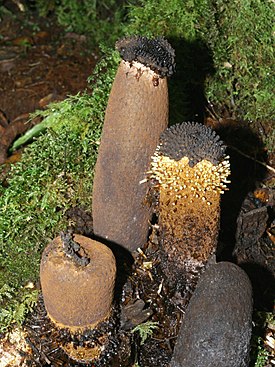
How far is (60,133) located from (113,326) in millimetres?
1258

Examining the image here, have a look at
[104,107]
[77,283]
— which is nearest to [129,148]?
[77,283]

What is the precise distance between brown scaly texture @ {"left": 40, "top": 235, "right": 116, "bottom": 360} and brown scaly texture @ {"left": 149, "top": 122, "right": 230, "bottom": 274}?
1.15 feet

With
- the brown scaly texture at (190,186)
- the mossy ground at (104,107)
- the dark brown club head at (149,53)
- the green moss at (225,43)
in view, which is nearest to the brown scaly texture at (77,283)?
the brown scaly texture at (190,186)

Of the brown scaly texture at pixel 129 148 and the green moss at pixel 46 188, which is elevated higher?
the brown scaly texture at pixel 129 148

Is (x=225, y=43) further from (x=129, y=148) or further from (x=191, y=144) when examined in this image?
(x=191, y=144)

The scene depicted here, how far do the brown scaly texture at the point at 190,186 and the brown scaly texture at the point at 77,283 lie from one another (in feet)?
1.15

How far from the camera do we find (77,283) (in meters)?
2.48

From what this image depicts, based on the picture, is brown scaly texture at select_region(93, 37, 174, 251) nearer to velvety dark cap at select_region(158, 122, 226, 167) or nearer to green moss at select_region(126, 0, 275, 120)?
velvety dark cap at select_region(158, 122, 226, 167)

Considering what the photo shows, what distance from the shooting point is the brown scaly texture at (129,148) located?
2.67m

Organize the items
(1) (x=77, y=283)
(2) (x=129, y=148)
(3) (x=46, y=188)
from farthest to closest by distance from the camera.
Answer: (3) (x=46, y=188), (2) (x=129, y=148), (1) (x=77, y=283)

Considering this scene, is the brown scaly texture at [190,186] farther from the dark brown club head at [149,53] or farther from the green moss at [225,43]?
the green moss at [225,43]

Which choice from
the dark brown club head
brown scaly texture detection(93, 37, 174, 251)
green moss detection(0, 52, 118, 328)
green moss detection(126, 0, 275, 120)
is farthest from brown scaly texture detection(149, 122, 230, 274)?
green moss detection(126, 0, 275, 120)

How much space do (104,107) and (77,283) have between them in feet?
4.45

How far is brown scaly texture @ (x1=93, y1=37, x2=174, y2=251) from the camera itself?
2666 millimetres
